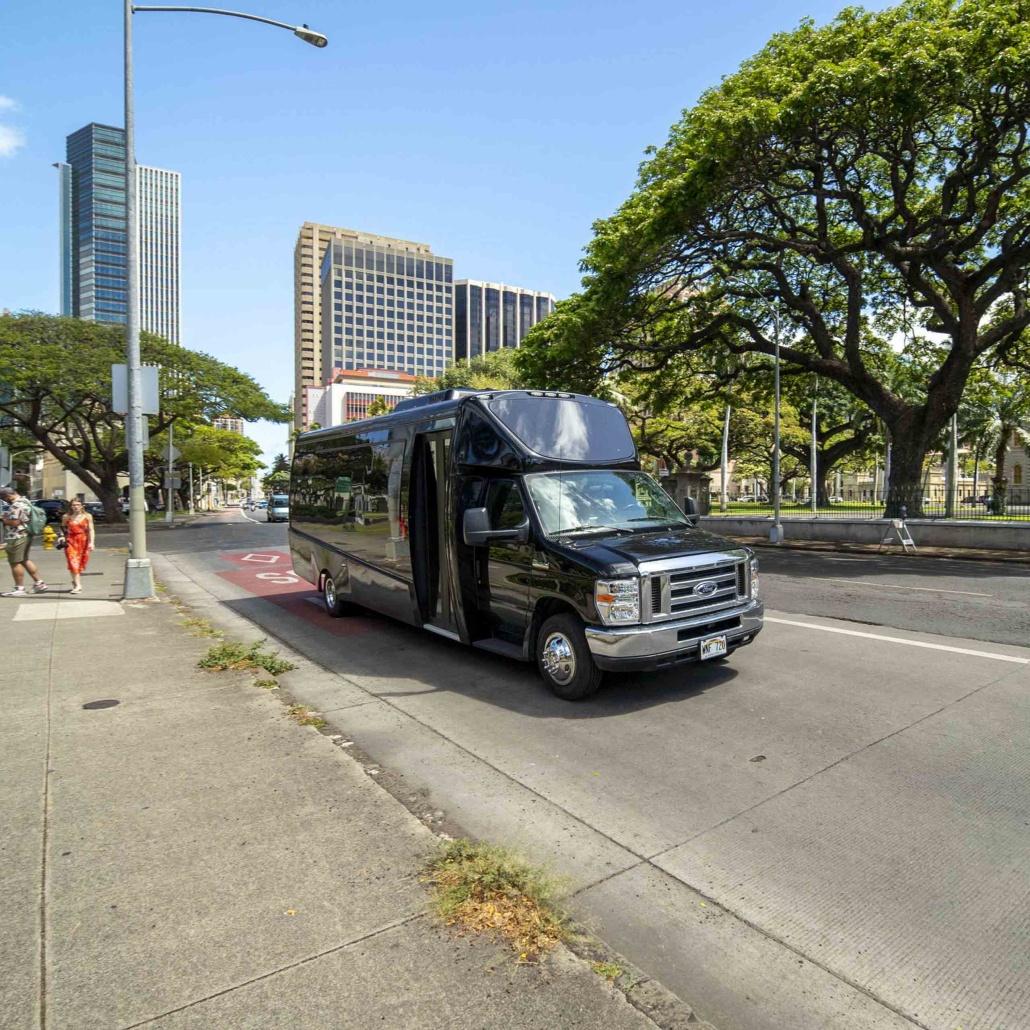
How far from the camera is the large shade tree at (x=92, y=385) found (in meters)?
33.5

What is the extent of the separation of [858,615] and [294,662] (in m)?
7.48

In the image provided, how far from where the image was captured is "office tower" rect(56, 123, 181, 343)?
164 m

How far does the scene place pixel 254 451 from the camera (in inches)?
3292

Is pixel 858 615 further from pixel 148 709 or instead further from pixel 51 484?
pixel 51 484

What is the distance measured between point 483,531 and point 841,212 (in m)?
21.8

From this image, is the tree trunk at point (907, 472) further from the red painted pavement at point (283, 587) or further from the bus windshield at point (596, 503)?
the red painted pavement at point (283, 587)

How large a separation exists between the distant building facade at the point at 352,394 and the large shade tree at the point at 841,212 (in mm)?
104739

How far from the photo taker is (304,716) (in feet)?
18.1

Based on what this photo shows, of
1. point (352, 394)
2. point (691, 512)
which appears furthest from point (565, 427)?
point (352, 394)

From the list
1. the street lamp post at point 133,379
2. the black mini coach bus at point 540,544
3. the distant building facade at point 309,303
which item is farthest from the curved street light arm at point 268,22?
the distant building facade at point 309,303

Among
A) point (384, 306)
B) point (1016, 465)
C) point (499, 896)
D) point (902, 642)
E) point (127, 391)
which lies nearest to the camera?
point (499, 896)

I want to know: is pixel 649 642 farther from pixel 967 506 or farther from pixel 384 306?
pixel 384 306

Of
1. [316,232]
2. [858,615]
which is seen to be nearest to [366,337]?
[316,232]

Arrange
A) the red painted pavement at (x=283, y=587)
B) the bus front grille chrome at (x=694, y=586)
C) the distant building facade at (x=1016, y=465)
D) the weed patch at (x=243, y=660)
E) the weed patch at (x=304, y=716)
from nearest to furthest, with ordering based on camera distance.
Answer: the weed patch at (x=304, y=716), the bus front grille chrome at (x=694, y=586), the weed patch at (x=243, y=660), the red painted pavement at (x=283, y=587), the distant building facade at (x=1016, y=465)
